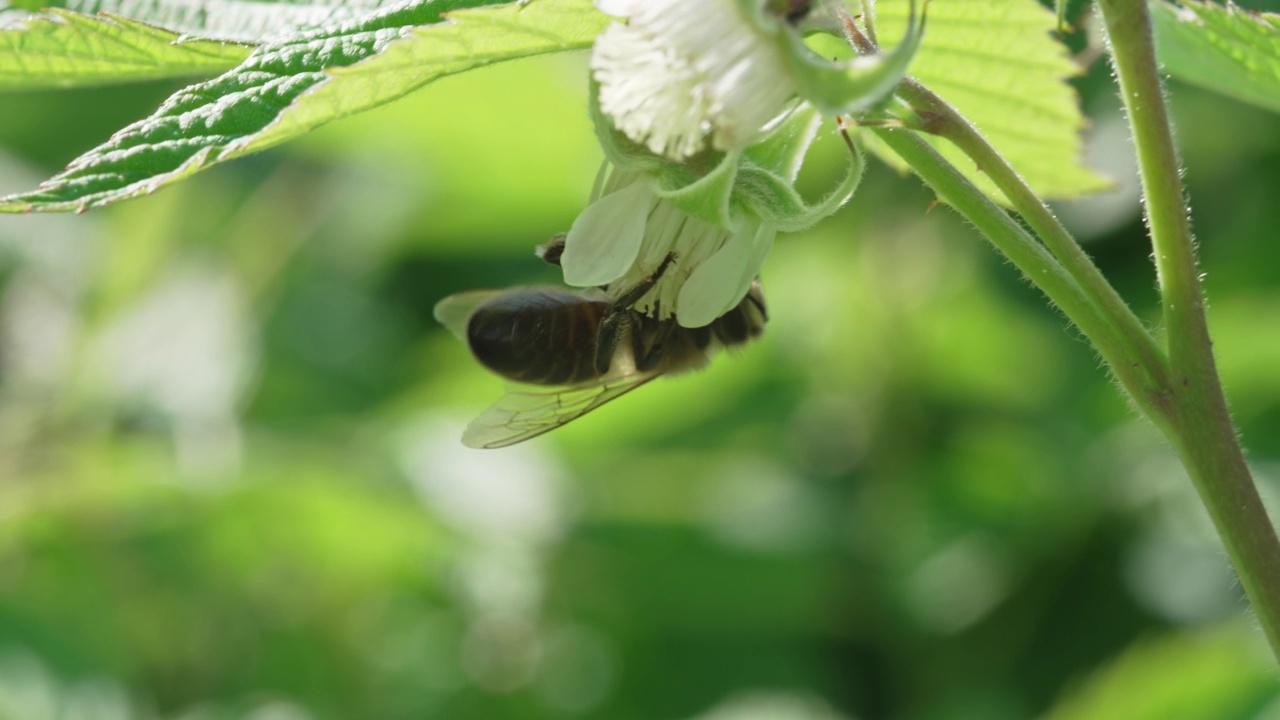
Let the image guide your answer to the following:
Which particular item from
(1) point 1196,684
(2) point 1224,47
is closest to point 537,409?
(2) point 1224,47

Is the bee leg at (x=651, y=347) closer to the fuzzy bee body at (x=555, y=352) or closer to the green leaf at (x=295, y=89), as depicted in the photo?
the fuzzy bee body at (x=555, y=352)

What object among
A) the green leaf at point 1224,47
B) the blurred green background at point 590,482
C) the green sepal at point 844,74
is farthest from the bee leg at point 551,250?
the blurred green background at point 590,482

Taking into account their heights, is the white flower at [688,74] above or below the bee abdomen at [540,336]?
above

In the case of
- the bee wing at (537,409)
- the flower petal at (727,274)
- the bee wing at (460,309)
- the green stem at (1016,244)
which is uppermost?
the green stem at (1016,244)

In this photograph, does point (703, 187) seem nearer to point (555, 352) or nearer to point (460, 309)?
point (555, 352)

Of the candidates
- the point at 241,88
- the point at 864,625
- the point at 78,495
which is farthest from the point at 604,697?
the point at 241,88

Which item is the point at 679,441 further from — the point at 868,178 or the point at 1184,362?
the point at 1184,362
